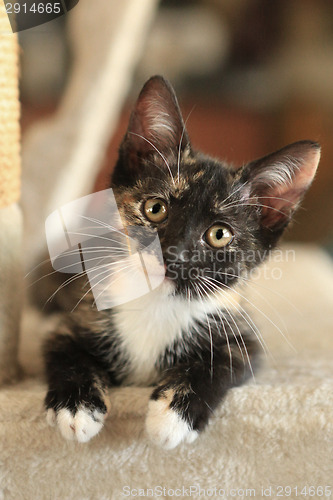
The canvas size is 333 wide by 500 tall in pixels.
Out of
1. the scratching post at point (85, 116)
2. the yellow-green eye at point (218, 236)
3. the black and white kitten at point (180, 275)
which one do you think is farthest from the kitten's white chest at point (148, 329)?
the scratching post at point (85, 116)

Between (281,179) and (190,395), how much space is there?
0.41 metres

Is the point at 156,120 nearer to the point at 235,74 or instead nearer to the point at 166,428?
the point at 235,74

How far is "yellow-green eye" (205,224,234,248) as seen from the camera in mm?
796

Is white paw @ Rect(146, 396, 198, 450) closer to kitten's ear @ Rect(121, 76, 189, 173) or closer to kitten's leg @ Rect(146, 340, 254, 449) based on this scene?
kitten's leg @ Rect(146, 340, 254, 449)

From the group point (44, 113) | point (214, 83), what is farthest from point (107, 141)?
point (214, 83)

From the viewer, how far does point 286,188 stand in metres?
0.86

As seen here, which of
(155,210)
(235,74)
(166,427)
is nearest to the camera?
(166,427)

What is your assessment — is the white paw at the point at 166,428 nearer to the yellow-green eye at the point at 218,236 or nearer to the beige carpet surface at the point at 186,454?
the beige carpet surface at the point at 186,454

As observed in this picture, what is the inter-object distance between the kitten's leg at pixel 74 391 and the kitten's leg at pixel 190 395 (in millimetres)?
85

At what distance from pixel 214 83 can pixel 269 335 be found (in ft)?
1.87

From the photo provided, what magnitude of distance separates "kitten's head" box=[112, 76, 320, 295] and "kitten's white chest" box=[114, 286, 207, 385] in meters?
0.10

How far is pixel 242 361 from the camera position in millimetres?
853

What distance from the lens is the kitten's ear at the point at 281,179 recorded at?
2.64 feet

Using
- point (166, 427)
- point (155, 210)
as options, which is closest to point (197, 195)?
point (155, 210)
